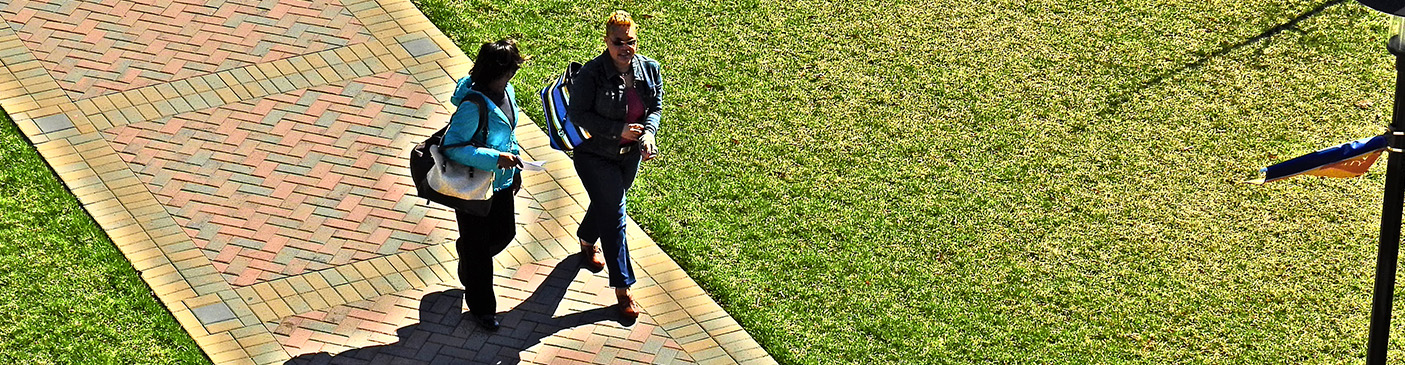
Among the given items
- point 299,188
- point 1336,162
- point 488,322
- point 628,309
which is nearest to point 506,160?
point 488,322

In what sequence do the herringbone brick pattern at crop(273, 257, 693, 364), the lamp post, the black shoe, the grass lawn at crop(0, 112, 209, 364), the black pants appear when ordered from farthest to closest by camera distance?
the black shoe, the herringbone brick pattern at crop(273, 257, 693, 364), the grass lawn at crop(0, 112, 209, 364), the black pants, the lamp post

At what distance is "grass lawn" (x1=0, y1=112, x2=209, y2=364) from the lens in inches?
325

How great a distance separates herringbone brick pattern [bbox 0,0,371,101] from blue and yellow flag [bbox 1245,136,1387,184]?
696 cm

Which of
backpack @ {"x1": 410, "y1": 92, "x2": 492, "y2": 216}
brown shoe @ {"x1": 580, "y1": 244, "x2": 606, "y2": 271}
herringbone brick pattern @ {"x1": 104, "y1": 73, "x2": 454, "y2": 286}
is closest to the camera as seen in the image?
backpack @ {"x1": 410, "y1": 92, "x2": 492, "y2": 216}

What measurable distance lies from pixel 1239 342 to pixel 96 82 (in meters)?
7.29

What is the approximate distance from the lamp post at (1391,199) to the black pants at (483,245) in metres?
3.88

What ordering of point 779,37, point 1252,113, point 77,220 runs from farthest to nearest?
point 779,37, point 1252,113, point 77,220

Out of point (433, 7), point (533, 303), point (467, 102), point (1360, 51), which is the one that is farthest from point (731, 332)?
point (1360, 51)

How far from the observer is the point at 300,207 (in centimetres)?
959

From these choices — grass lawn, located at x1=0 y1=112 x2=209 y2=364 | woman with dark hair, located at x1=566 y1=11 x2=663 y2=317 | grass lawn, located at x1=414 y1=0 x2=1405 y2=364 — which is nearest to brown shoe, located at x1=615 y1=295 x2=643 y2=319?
woman with dark hair, located at x1=566 y1=11 x2=663 y2=317

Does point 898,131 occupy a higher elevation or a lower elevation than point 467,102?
lower

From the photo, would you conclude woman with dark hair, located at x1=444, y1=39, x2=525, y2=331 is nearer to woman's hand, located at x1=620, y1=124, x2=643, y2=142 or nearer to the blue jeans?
the blue jeans

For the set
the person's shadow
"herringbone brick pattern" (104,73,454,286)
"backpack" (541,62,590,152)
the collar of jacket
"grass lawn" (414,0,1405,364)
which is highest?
the collar of jacket

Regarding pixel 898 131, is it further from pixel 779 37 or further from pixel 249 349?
pixel 249 349
